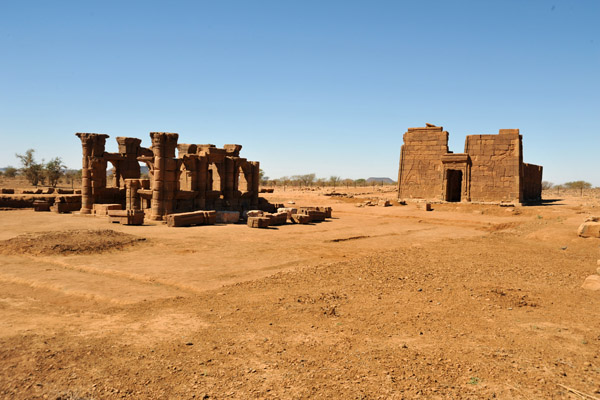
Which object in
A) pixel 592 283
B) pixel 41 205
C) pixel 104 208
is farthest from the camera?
pixel 41 205

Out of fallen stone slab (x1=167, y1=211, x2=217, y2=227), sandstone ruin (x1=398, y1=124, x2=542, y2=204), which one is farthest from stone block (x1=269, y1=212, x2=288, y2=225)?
sandstone ruin (x1=398, y1=124, x2=542, y2=204)

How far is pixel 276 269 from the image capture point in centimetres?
969

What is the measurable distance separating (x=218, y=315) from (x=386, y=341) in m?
2.60

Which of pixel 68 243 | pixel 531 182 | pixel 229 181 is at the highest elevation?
pixel 531 182

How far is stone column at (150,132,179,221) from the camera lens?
18609 mm

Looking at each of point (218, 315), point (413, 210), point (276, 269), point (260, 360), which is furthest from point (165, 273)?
point (413, 210)

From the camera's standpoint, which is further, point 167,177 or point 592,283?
point 167,177

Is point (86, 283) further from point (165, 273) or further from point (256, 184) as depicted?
point (256, 184)

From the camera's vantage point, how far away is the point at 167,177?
61.9ft

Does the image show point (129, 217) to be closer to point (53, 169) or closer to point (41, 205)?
point (41, 205)

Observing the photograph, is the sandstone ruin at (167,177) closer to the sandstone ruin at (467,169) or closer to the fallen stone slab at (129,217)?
the fallen stone slab at (129,217)

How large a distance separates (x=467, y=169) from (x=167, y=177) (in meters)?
19.8

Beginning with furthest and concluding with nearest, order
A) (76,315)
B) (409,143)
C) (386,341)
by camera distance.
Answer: (409,143)
(76,315)
(386,341)

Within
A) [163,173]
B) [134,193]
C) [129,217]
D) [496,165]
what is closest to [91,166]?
[134,193]
